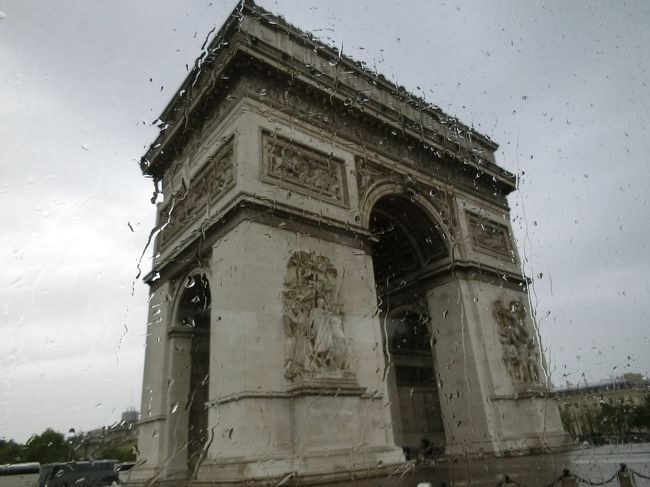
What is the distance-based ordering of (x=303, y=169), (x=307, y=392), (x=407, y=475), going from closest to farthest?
(x=307, y=392) < (x=407, y=475) < (x=303, y=169)

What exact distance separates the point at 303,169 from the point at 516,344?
792cm

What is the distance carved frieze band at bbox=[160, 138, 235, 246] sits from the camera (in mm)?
10016

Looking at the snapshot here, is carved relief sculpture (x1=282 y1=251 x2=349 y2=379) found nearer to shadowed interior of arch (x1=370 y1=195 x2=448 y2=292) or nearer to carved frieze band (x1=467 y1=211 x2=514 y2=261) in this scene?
shadowed interior of arch (x1=370 y1=195 x2=448 y2=292)

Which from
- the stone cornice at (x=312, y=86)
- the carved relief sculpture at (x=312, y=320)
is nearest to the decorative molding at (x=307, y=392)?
the carved relief sculpture at (x=312, y=320)

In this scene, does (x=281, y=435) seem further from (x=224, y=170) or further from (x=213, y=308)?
(x=224, y=170)

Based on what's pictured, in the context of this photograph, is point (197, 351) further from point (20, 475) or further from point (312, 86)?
point (312, 86)

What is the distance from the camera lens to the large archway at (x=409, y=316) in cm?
1339

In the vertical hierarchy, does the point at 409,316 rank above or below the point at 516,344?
above

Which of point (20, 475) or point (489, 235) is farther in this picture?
point (489, 235)

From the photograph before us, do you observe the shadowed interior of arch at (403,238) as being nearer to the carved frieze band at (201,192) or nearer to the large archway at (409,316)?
the large archway at (409,316)

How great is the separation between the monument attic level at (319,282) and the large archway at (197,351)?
0.15ft

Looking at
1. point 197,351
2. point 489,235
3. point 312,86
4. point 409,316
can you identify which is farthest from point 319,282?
point 489,235

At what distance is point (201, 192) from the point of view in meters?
11.0

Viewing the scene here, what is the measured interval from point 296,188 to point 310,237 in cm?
119
